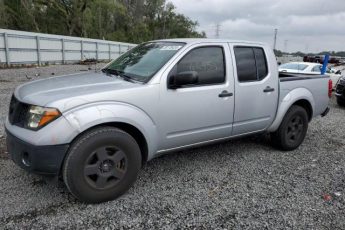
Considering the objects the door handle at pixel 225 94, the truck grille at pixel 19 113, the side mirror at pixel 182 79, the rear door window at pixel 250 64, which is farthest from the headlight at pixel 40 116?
the rear door window at pixel 250 64

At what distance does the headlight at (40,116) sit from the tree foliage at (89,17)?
3095cm

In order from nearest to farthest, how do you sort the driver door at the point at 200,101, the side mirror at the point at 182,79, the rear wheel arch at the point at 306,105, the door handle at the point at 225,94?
the side mirror at the point at 182,79 < the driver door at the point at 200,101 < the door handle at the point at 225,94 < the rear wheel arch at the point at 306,105

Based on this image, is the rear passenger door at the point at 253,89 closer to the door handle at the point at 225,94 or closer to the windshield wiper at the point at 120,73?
the door handle at the point at 225,94

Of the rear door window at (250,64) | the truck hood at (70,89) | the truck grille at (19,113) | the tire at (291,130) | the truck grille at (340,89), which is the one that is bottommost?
the tire at (291,130)

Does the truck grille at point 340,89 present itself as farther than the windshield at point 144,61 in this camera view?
Yes

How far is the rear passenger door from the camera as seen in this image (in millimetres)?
4059

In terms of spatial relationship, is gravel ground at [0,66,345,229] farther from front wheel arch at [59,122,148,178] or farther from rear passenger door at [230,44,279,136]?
rear passenger door at [230,44,279,136]

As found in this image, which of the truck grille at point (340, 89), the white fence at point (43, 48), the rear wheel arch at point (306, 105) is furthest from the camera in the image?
the white fence at point (43, 48)

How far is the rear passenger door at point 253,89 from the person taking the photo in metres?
4.06

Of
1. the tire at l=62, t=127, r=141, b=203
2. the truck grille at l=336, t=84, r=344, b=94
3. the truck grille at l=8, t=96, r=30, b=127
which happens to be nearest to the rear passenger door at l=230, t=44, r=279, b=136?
the tire at l=62, t=127, r=141, b=203

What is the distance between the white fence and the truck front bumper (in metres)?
17.3

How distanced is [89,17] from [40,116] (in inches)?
1501

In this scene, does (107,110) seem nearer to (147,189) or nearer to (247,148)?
(147,189)

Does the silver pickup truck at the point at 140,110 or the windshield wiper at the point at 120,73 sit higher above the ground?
A: the windshield wiper at the point at 120,73
